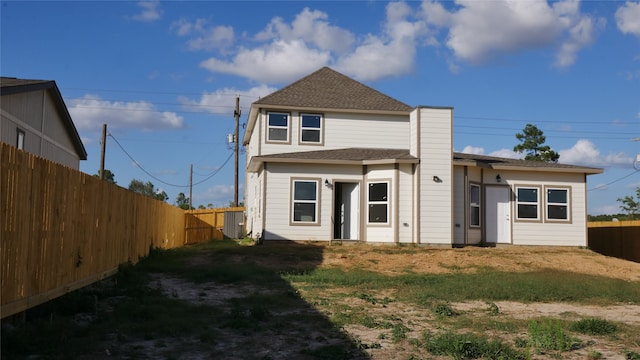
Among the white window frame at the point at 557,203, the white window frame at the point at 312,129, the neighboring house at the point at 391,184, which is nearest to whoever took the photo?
the neighboring house at the point at 391,184

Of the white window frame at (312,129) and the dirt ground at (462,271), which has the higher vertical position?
the white window frame at (312,129)

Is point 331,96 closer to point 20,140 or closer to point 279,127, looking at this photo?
point 279,127

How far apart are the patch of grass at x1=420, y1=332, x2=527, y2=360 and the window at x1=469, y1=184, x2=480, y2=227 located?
1385cm

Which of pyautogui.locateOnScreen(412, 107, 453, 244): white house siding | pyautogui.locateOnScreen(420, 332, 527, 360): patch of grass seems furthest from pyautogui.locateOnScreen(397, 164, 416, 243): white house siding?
pyautogui.locateOnScreen(420, 332, 527, 360): patch of grass

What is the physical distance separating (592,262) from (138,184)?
6629 cm

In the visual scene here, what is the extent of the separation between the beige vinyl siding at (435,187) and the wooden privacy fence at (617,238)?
10.4m

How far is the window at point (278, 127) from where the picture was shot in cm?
2283

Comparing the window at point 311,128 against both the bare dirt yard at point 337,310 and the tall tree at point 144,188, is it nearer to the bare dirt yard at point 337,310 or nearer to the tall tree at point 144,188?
the bare dirt yard at point 337,310

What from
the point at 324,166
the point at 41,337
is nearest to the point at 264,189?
the point at 324,166

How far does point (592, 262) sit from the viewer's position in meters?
18.1

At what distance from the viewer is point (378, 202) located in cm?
2033

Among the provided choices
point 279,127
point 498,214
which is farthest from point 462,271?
point 279,127

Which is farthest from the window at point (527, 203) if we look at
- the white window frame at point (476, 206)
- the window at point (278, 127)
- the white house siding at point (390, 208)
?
the window at point (278, 127)

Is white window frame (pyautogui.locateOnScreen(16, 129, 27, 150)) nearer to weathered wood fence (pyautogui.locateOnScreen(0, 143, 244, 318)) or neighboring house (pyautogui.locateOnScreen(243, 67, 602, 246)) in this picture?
weathered wood fence (pyautogui.locateOnScreen(0, 143, 244, 318))
